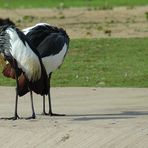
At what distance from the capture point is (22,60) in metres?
9.58

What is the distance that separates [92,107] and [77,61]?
234 inches

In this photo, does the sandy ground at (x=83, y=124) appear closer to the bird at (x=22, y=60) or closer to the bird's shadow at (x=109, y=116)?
the bird's shadow at (x=109, y=116)

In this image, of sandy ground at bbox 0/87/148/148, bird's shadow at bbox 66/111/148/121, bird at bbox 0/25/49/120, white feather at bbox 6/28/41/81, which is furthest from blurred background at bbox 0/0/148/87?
white feather at bbox 6/28/41/81

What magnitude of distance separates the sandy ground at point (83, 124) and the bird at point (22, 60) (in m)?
0.40

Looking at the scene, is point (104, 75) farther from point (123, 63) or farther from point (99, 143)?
point (99, 143)

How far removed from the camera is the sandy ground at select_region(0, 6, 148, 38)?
24.7 metres

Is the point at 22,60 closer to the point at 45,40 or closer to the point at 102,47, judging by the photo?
the point at 45,40

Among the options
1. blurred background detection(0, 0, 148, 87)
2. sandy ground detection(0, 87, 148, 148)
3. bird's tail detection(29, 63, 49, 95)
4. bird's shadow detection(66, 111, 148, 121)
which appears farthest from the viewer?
blurred background detection(0, 0, 148, 87)

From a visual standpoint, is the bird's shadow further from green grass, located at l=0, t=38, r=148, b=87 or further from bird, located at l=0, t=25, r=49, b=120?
green grass, located at l=0, t=38, r=148, b=87

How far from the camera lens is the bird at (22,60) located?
9555 millimetres

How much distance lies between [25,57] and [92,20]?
2177 cm

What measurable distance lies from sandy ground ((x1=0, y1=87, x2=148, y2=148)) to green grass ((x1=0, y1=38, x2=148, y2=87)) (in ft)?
6.81

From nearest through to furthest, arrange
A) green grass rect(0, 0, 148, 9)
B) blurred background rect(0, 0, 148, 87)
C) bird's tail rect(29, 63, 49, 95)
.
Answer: bird's tail rect(29, 63, 49, 95) < blurred background rect(0, 0, 148, 87) < green grass rect(0, 0, 148, 9)

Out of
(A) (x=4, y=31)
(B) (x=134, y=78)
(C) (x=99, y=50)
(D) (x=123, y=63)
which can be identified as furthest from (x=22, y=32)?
(C) (x=99, y=50)
